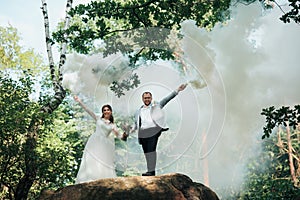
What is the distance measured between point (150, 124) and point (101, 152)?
1.08 m

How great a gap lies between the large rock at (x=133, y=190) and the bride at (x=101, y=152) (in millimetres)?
948

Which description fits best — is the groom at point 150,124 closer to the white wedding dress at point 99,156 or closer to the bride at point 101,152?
the bride at point 101,152

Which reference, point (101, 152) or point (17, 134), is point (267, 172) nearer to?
point (17, 134)

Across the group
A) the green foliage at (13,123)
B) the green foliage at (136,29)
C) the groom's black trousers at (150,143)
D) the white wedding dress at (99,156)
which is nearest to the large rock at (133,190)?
the groom's black trousers at (150,143)

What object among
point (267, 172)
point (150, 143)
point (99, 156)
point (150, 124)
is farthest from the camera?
point (267, 172)

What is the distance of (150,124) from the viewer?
6.31 m

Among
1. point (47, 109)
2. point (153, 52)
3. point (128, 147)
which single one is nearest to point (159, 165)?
point (128, 147)

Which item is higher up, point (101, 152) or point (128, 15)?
point (128, 15)

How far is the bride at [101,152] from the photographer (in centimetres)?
652

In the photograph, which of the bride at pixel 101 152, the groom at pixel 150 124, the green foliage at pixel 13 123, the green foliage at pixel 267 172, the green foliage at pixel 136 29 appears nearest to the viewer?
the groom at pixel 150 124

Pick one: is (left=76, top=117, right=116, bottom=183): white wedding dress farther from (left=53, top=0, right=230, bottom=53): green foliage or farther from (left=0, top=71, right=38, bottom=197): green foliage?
(left=0, top=71, right=38, bottom=197): green foliage

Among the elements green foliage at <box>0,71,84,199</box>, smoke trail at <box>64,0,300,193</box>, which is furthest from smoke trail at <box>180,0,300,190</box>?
green foliage at <box>0,71,84,199</box>

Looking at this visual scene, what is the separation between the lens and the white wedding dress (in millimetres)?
6531

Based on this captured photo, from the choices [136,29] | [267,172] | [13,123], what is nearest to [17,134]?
[13,123]
